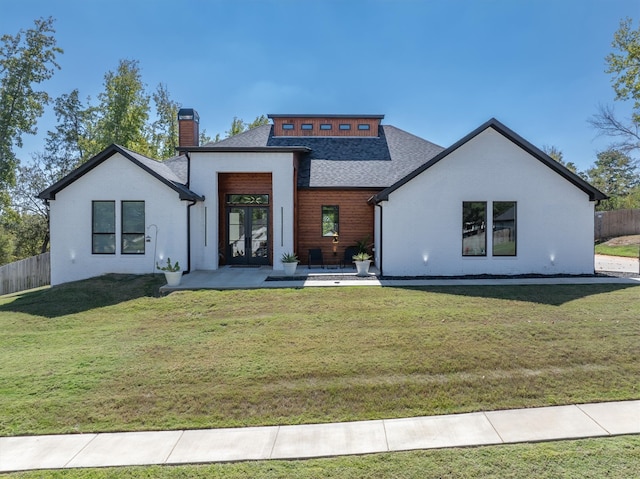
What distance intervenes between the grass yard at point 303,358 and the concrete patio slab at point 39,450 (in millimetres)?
199

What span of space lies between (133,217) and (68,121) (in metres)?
25.9

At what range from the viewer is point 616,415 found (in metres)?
4.37

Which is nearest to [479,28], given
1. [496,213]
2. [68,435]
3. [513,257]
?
[496,213]

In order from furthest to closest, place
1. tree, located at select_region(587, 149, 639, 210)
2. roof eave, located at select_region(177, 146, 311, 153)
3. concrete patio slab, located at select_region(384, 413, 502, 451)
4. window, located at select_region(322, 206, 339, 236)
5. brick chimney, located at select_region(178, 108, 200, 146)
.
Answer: tree, located at select_region(587, 149, 639, 210) < brick chimney, located at select_region(178, 108, 200, 146) < window, located at select_region(322, 206, 339, 236) < roof eave, located at select_region(177, 146, 311, 153) < concrete patio slab, located at select_region(384, 413, 502, 451)

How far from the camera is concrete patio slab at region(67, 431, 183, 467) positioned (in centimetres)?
369

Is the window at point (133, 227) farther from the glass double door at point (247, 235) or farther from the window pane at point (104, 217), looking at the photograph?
the glass double door at point (247, 235)

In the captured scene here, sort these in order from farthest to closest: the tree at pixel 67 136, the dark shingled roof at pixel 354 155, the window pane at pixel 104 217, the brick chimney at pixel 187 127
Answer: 1. the tree at pixel 67 136
2. the brick chimney at pixel 187 127
3. the dark shingled roof at pixel 354 155
4. the window pane at pixel 104 217

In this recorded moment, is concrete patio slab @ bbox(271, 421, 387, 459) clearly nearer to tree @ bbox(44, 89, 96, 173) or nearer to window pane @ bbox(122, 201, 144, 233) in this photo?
window pane @ bbox(122, 201, 144, 233)

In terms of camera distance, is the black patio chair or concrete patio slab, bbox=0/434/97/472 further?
the black patio chair

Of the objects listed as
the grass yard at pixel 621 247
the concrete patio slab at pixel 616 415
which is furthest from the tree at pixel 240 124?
the concrete patio slab at pixel 616 415

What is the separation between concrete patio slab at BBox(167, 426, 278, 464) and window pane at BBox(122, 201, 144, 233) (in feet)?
36.0

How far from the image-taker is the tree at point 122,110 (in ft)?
97.2

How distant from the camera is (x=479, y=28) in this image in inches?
566

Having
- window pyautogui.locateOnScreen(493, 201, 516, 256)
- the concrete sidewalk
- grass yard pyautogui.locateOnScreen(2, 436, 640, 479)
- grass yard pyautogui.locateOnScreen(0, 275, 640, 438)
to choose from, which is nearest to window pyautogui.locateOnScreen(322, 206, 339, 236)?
window pyautogui.locateOnScreen(493, 201, 516, 256)
